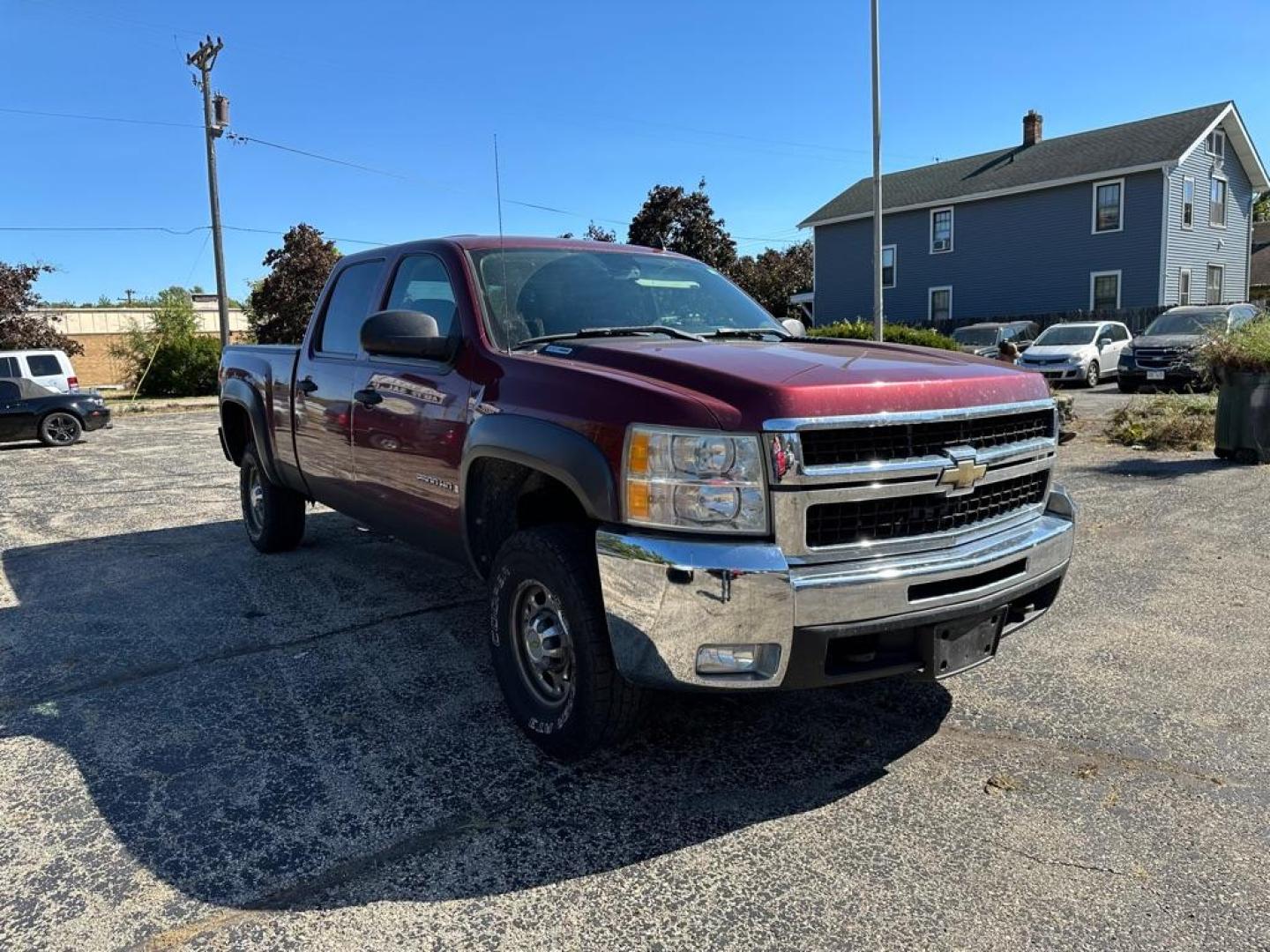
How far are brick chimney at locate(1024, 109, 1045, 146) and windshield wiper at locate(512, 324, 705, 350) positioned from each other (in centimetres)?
3332

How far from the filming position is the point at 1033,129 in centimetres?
3238

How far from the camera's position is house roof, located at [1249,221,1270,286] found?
4203 centimetres

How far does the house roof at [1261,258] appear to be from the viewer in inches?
1655

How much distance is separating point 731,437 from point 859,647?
0.79m

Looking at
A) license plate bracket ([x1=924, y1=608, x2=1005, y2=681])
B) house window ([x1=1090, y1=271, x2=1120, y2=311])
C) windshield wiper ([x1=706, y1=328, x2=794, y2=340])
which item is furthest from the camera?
house window ([x1=1090, y1=271, x2=1120, y2=311])

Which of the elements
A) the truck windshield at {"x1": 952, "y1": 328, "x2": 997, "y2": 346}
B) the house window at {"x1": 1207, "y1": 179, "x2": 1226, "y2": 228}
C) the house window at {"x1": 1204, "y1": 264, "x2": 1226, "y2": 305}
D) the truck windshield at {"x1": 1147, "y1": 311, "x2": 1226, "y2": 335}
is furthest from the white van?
the house window at {"x1": 1207, "y1": 179, "x2": 1226, "y2": 228}

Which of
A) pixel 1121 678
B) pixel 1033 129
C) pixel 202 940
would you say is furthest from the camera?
pixel 1033 129

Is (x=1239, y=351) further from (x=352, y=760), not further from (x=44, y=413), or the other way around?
(x=44, y=413)

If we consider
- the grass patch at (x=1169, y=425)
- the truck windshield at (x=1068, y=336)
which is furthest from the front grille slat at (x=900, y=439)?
the truck windshield at (x=1068, y=336)

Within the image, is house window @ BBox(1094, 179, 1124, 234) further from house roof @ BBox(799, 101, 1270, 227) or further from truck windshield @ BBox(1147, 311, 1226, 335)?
truck windshield @ BBox(1147, 311, 1226, 335)

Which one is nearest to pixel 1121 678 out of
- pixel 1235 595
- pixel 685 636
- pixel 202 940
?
pixel 1235 595

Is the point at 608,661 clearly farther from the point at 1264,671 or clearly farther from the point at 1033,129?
the point at 1033,129

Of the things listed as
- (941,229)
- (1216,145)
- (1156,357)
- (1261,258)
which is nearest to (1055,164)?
(941,229)

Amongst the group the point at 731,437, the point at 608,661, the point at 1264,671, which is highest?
the point at 731,437
